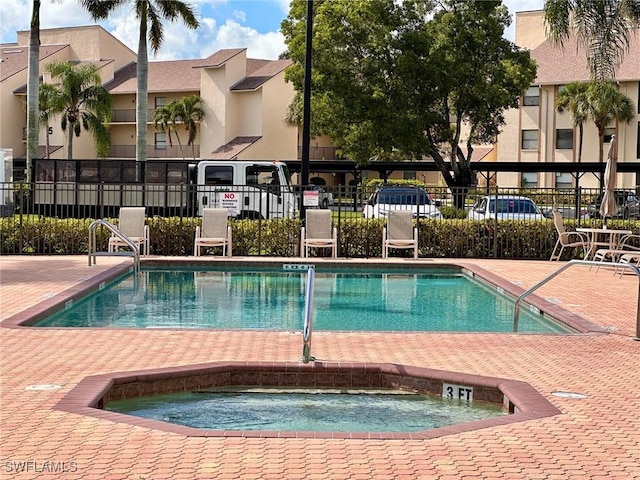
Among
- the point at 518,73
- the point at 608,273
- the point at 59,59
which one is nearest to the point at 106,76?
the point at 59,59

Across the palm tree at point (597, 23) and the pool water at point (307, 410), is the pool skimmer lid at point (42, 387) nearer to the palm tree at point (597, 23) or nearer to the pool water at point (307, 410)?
the pool water at point (307, 410)

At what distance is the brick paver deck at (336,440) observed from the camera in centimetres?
513

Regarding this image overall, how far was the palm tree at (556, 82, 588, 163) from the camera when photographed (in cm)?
5025

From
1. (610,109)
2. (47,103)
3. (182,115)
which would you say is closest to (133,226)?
(47,103)

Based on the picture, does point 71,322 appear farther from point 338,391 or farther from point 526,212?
point 526,212

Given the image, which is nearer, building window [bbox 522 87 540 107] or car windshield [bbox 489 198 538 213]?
car windshield [bbox 489 198 538 213]

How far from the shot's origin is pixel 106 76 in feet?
200

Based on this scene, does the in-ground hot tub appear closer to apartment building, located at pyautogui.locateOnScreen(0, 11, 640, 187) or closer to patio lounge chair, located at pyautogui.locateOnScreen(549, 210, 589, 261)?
patio lounge chair, located at pyautogui.locateOnScreen(549, 210, 589, 261)

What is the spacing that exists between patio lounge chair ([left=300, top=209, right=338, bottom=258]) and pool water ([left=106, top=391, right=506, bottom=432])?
11364mm

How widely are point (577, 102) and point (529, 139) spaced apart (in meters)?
3.50

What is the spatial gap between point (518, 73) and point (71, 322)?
29910 mm

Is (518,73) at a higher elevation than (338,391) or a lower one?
higher

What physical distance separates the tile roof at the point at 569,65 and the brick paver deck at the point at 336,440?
1613 inches

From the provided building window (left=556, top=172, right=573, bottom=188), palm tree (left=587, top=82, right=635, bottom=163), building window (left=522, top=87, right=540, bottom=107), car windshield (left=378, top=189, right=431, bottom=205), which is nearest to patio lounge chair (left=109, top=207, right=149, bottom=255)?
car windshield (left=378, top=189, right=431, bottom=205)
